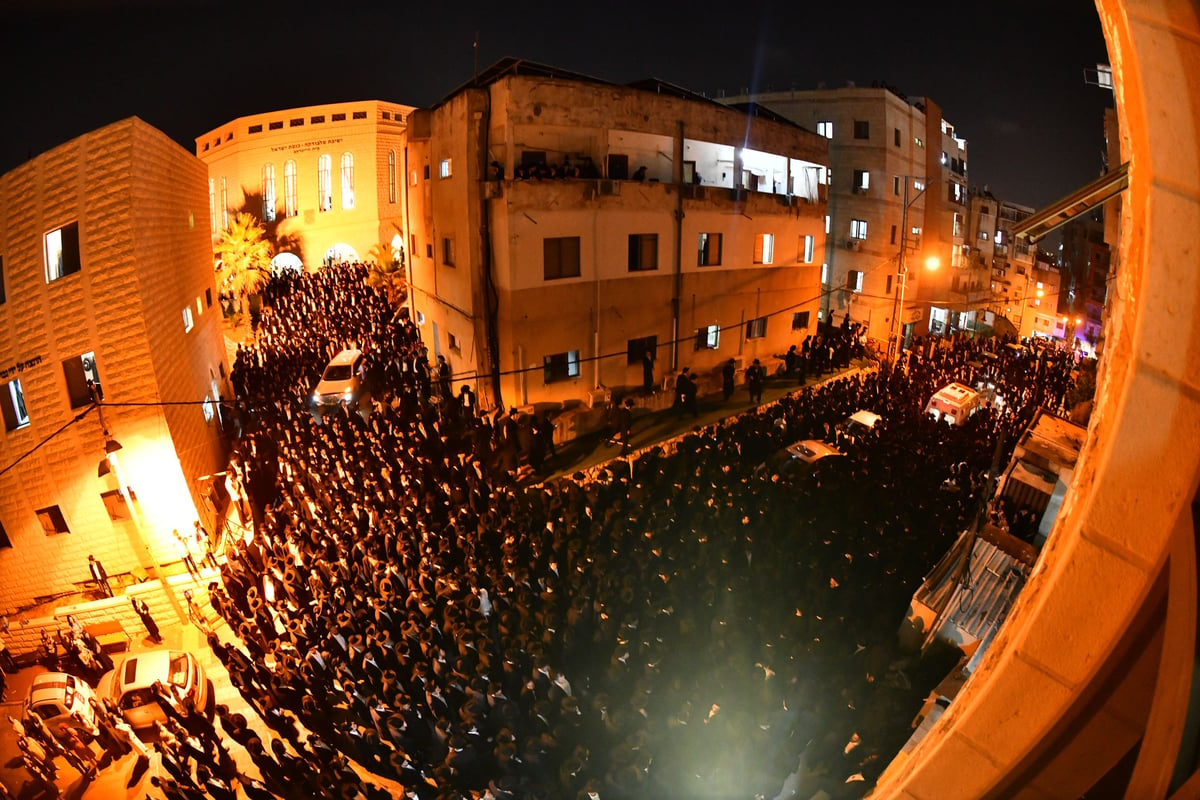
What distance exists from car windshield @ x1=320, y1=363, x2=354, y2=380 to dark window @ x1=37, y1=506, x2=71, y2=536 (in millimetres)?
6405

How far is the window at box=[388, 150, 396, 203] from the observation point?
35750mm

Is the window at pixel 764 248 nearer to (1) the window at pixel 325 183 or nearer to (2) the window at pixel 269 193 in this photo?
(1) the window at pixel 325 183

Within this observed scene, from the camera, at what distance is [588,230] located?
607 inches

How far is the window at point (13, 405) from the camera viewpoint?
34.0 ft

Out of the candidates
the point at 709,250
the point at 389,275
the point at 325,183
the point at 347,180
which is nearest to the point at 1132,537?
the point at 709,250

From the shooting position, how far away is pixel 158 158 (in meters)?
12.4

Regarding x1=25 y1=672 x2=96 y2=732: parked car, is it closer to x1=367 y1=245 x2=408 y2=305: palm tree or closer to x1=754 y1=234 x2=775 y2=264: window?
x1=754 y1=234 x2=775 y2=264: window

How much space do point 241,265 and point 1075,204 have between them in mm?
33126

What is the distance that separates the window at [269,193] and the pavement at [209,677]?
101ft

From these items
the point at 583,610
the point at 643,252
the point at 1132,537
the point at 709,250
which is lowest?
the point at 583,610

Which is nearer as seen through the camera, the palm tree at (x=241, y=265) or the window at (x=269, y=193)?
the palm tree at (x=241, y=265)

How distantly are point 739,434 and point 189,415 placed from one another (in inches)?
440

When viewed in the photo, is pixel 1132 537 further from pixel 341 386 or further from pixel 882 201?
pixel 882 201

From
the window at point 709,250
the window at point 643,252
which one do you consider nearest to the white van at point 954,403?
the window at point 709,250
